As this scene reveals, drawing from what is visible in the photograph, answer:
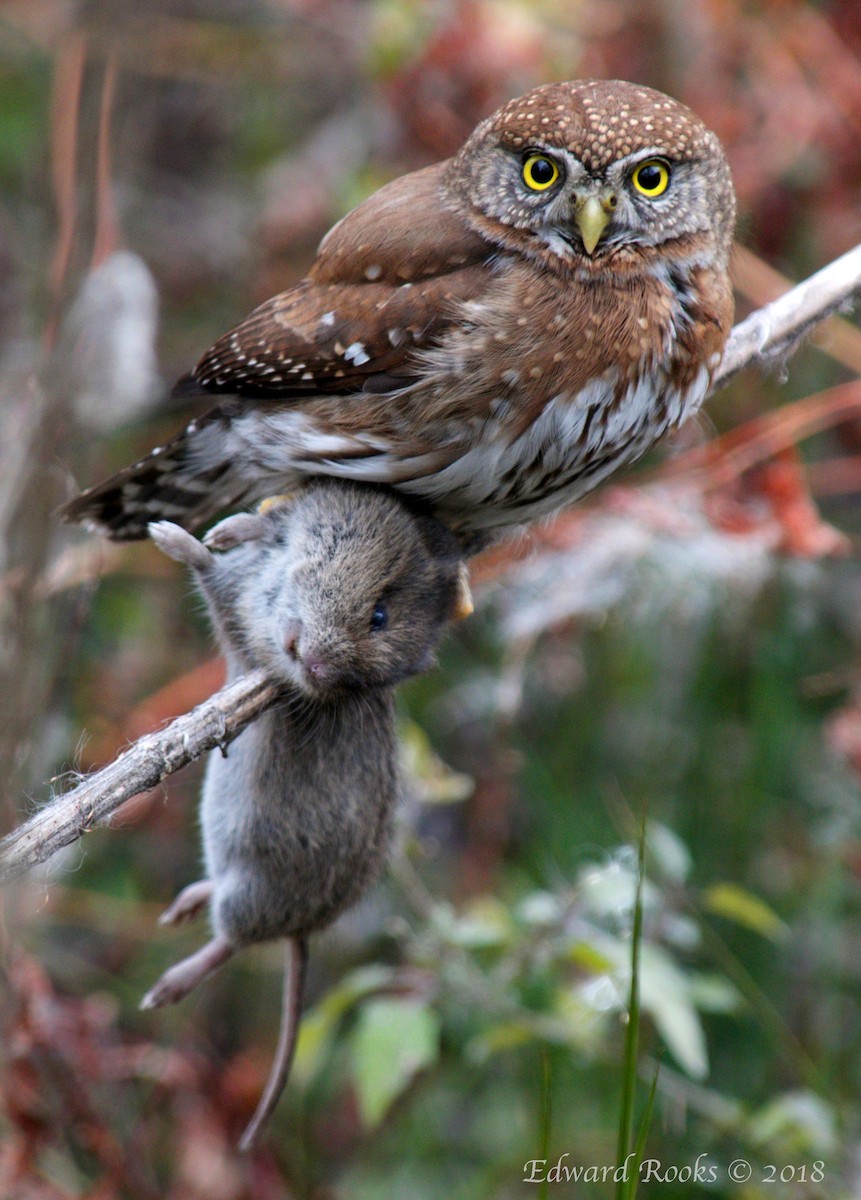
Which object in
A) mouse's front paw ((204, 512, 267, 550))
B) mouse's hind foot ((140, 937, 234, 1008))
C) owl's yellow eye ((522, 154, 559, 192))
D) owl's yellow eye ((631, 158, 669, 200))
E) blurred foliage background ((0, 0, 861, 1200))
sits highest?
owl's yellow eye ((522, 154, 559, 192))

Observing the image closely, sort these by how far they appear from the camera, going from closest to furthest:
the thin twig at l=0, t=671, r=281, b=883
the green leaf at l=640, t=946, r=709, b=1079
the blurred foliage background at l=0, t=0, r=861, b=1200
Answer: the thin twig at l=0, t=671, r=281, b=883, the green leaf at l=640, t=946, r=709, b=1079, the blurred foliage background at l=0, t=0, r=861, b=1200

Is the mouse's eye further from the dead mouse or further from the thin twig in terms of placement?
the thin twig

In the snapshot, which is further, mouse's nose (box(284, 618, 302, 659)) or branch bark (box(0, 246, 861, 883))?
mouse's nose (box(284, 618, 302, 659))

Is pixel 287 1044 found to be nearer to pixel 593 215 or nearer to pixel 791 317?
pixel 593 215

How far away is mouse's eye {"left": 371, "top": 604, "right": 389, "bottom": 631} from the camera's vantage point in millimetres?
2395

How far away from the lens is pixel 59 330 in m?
1.50

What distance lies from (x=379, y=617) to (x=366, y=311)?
2.16ft

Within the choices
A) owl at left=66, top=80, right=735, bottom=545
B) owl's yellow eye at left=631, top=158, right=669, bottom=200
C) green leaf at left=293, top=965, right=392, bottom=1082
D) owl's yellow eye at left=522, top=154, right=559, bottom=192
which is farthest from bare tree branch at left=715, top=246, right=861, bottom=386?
green leaf at left=293, top=965, right=392, bottom=1082

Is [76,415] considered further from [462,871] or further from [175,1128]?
[462,871]

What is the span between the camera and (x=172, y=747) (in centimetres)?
197

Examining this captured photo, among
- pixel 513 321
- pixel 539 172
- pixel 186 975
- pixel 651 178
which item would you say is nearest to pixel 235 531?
pixel 513 321

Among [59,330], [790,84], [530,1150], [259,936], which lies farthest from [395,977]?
[790,84]

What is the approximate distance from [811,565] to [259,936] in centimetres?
195

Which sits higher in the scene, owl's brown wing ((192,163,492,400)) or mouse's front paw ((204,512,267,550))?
owl's brown wing ((192,163,492,400))
